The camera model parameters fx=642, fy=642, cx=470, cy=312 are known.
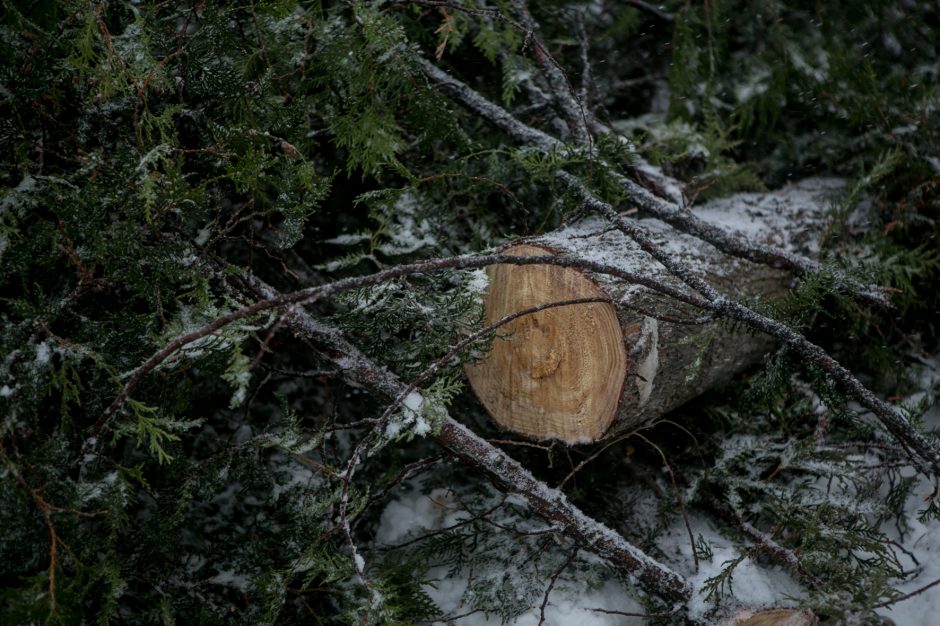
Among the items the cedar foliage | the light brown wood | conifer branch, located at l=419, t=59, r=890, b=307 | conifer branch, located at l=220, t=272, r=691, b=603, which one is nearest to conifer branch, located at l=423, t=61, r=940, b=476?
conifer branch, located at l=419, t=59, r=890, b=307

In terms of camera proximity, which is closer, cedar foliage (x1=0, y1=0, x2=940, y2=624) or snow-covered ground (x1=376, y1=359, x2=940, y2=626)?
cedar foliage (x1=0, y1=0, x2=940, y2=624)

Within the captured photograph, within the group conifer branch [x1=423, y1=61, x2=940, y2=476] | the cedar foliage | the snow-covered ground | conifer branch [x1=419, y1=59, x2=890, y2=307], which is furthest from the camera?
conifer branch [x1=419, y1=59, x2=890, y2=307]

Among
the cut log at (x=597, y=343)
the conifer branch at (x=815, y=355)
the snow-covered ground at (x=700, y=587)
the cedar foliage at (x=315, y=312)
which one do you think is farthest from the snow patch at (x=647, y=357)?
the snow-covered ground at (x=700, y=587)

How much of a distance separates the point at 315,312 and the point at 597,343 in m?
1.34

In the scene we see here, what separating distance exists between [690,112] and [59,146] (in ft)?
9.87

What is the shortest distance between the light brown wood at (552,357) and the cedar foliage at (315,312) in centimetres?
18

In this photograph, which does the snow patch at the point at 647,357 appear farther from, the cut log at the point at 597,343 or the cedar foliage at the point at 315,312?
the cedar foliage at the point at 315,312

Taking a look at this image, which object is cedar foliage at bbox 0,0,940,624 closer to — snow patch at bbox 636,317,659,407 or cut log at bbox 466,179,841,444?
cut log at bbox 466,179,841,444

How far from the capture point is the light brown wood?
6.96 ft

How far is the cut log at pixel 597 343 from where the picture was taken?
2.12m

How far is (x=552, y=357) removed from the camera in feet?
7.17

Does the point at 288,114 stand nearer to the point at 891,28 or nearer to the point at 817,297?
the point at 817,297

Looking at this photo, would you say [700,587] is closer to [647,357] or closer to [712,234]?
[647,357]

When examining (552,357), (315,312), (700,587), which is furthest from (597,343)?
(315,312)
